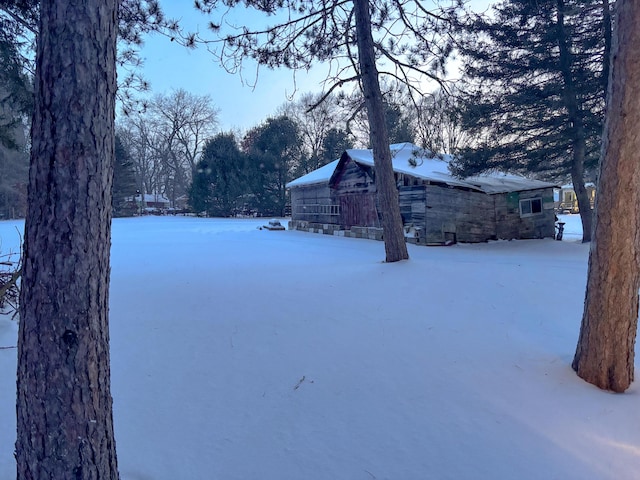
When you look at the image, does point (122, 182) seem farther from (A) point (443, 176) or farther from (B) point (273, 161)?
(A) point (443, 176)

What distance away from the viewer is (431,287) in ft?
18.4

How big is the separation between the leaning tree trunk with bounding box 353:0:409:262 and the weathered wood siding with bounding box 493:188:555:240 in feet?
27.3

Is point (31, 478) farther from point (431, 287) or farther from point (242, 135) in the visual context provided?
point (242, 135)

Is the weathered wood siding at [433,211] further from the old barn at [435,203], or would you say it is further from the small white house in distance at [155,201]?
the small white house in distance at [155,201]

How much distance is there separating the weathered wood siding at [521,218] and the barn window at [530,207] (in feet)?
0.32

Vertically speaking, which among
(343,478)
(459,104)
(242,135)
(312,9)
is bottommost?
(343,478)

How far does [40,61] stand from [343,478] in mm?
2524

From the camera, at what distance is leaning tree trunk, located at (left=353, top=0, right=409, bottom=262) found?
24.1ft

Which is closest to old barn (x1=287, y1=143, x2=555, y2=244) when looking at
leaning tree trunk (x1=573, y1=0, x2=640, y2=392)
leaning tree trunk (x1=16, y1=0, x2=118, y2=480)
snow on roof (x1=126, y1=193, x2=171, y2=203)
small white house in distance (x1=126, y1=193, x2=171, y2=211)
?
leaning tree trunk (x1=573, y1=0, x2=640, y2=392)

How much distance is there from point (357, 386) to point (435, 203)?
406 inches

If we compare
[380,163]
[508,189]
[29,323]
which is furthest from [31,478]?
[508,189]

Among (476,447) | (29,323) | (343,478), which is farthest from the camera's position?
(476,447)

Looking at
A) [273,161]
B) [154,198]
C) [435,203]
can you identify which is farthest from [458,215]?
[154,198]

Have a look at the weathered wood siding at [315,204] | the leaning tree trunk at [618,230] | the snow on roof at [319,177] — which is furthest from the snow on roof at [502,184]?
the leaning tree trunk at [618,230]
